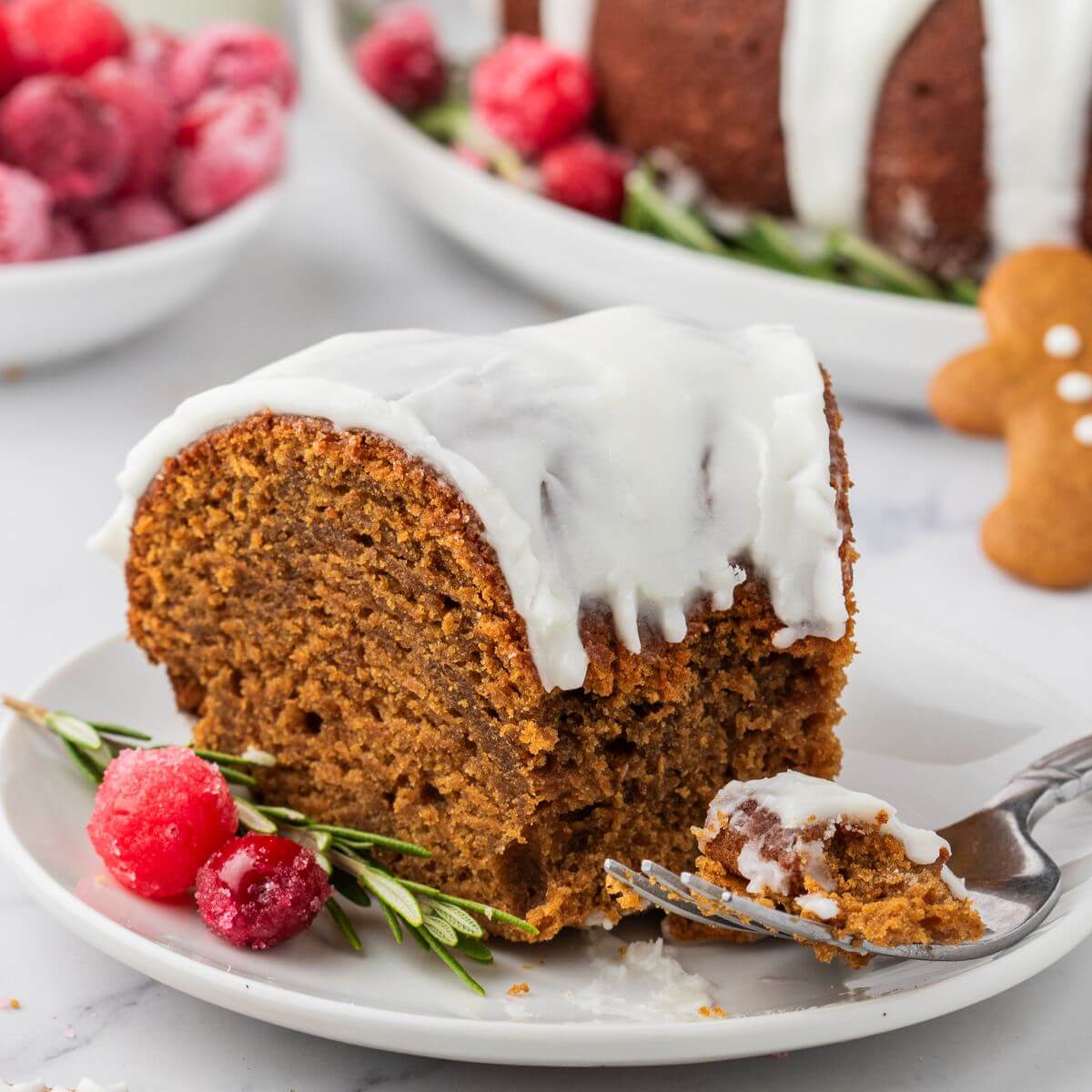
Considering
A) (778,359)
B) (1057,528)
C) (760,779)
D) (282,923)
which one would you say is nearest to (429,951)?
(282,923)

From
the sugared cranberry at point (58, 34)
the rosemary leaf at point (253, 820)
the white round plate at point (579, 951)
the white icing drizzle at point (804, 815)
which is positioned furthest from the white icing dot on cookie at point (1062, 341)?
the sugared cranberry at point (58, 34)

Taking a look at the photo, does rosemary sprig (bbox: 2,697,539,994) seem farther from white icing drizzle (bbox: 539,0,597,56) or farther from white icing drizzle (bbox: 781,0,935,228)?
white icing drizzle (bbox: 539,0,597,56)

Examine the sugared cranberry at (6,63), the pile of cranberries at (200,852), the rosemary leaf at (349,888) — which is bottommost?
the rosemary leaf at (349,888)

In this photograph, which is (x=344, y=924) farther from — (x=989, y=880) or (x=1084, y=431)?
(x=1084, y=431)

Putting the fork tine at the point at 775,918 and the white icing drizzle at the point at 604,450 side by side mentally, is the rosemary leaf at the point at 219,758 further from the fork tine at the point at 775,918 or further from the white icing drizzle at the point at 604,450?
the fork tine at the point at 775,918

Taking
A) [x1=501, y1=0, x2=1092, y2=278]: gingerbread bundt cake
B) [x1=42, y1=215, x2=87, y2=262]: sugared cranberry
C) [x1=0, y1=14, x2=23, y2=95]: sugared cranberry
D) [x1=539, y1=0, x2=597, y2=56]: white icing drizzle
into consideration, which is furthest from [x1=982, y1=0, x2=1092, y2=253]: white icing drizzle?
[x1=0, y1=14, x2=23, y2=95]: sugared cranberry

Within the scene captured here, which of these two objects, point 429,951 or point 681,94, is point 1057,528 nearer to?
point 681,94
